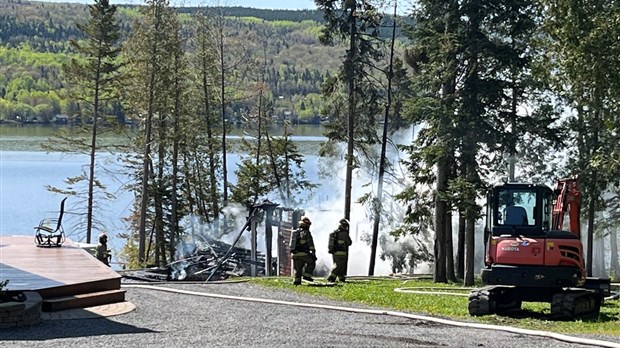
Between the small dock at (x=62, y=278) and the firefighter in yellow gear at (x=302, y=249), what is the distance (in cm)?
474

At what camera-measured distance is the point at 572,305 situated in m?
16.7

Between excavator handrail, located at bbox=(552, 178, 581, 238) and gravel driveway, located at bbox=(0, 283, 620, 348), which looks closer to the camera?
gravel driveway, located at bbox=(0, 283, 620, 348)

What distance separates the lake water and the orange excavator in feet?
101

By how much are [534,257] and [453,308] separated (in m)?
1.87

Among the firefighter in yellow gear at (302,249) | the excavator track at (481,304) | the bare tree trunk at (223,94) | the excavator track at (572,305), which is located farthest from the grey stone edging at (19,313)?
the bare tree trunk at (223,94)

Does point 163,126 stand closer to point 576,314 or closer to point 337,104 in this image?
point 337,104

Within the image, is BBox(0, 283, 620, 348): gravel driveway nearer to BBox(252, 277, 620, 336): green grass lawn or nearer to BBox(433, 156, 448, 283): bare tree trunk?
BBox(252, 277, 620, 336): green grass lawn

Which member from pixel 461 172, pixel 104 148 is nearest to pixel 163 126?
pixel 104 148

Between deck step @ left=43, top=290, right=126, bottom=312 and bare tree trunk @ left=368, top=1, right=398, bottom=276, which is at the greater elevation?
bare tree trunk @ left=368, top=1, right=398, bottom=276

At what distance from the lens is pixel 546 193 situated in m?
18.2

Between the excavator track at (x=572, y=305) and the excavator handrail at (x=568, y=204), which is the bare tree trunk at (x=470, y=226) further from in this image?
the excavator track at (x=572, y=305)

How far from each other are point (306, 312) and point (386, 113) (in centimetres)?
2783

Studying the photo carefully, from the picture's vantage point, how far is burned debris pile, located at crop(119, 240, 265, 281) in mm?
30719

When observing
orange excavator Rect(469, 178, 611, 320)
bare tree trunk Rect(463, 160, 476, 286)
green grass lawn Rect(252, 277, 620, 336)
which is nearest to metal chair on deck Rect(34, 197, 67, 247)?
green grass lawn Rect(252, 277, 620, 336)
